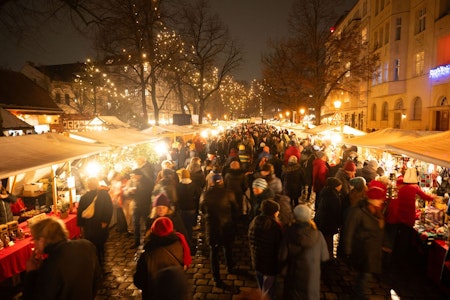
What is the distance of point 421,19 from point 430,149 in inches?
799

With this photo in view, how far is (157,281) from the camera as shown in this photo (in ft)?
9.46

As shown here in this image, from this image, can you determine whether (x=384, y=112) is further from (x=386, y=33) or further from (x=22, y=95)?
(x=22, y=95)

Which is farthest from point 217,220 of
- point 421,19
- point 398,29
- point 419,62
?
point 398,29

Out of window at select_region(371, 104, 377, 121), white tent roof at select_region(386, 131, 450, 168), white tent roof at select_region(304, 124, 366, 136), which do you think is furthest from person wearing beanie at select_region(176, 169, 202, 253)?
window at select_region(371, 104, 377, 121)

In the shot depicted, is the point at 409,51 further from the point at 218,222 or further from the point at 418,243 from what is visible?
the point at 218,222

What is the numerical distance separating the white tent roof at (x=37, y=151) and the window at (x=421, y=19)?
22.8 meters

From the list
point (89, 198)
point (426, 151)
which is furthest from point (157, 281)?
point (426, 151)

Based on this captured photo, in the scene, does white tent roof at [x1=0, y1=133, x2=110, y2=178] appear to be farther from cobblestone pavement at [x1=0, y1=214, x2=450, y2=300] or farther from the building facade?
the building facade

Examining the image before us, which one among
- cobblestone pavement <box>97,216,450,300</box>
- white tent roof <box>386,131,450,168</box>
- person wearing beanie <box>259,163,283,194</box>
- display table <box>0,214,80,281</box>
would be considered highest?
white tent roof <box>386,131,450,168</box>

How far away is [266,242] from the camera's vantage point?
416 cm

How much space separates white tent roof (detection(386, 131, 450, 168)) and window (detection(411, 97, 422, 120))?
18337 millimetres

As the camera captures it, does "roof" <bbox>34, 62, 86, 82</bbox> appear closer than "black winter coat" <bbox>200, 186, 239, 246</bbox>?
No

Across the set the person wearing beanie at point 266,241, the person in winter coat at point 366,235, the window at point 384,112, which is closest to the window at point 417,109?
the window at point 384,112

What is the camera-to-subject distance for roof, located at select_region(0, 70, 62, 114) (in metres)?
23.1
